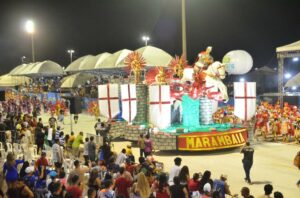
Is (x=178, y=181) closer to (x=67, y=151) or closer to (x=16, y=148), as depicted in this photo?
(x=67, y=151)

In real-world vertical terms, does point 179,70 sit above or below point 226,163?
above

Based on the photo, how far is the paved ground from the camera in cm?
1183

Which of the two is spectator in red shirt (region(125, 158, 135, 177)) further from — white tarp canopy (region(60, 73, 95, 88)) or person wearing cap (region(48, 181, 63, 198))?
white tarp canopy (region(60, 73, 95, 88))

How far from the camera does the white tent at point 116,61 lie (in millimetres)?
33106

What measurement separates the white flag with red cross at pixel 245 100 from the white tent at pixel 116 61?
18.6m

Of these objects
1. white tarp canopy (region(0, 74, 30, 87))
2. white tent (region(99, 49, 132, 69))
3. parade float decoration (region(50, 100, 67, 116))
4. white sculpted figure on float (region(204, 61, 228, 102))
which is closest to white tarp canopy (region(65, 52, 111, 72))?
white tent (region(99, 49, 132, 69))

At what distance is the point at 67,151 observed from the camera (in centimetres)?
1493

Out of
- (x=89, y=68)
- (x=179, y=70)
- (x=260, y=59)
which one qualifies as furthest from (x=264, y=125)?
(x=260, y=59)

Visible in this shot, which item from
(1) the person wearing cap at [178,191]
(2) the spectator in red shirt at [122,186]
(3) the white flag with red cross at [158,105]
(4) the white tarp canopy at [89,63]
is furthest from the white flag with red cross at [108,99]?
(4) the white tarp canopy at [89,63]

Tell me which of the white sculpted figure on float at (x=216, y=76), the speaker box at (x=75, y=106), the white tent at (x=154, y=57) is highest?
the white tent at (x=154, y=57)

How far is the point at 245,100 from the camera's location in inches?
579

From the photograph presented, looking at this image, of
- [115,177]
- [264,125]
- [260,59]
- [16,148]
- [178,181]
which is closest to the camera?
[178,181]

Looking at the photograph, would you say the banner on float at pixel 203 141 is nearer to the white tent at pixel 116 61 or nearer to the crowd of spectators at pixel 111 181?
the crowd of spectators at pixel 111 181

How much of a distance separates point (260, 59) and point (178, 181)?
143 ft
